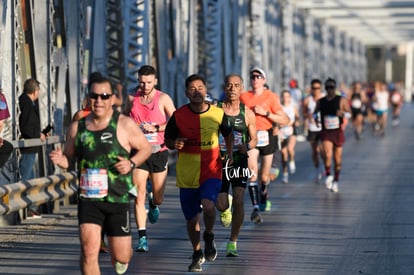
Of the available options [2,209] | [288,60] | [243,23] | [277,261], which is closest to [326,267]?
[277,261]

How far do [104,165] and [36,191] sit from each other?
6.49m

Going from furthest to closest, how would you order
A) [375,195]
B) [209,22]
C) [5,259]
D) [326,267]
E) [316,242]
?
[209,22], [375,195], [316,242], [5,259], [326,267]

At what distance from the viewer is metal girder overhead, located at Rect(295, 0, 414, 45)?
52.3 meters

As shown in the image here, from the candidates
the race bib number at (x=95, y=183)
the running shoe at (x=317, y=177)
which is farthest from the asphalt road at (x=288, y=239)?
the race bib number at (x=95, y=183)

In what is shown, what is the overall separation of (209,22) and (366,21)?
36.9 meters

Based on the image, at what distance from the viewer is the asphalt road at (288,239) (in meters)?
10.9

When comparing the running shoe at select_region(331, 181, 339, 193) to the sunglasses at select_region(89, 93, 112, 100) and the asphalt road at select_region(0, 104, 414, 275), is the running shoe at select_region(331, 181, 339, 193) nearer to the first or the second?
the asphalt road at select_region(0, 104, 414, 275)

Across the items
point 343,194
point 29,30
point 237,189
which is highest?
point 29,30

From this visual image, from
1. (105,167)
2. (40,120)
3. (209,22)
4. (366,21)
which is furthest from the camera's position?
(366,21)

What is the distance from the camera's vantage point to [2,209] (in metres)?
13.2

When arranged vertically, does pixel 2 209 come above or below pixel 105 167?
below

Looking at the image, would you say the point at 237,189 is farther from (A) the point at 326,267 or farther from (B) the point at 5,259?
(B) the point at 5,259

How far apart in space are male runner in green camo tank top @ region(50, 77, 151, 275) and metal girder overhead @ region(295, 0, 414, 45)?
4318 centimetres

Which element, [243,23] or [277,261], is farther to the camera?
[243,23]
